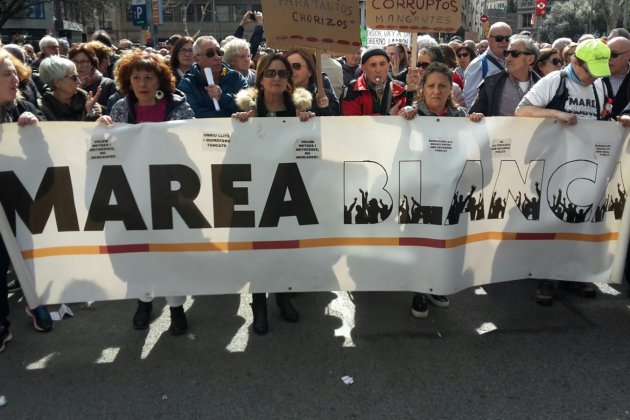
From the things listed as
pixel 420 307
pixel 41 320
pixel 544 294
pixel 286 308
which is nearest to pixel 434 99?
pixel 420 307

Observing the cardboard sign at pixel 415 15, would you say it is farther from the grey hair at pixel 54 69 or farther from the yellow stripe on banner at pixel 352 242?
the grey hair at pixel 54 69

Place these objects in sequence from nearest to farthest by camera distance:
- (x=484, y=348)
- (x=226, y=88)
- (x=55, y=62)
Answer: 1. (x=484, y=348)
2. (x=55, y=62)
3. (x=226, y=88)

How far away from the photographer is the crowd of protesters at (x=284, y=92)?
391 cm

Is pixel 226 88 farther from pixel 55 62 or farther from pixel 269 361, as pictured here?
pixel 269 361

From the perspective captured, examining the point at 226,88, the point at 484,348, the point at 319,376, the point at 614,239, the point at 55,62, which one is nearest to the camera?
the point at 319,376

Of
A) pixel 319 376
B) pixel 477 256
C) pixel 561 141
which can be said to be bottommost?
pixel 319 376

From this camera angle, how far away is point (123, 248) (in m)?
3.57

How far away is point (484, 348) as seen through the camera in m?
3.67

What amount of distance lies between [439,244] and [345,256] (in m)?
0.62

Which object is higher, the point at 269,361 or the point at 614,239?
the point at 614,239

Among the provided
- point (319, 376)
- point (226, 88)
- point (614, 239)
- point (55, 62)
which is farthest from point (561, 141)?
point (55, 62)

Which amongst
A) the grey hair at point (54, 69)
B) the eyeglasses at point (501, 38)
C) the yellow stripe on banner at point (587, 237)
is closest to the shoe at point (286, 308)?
the yellow stripe on banner at point (587, 237)

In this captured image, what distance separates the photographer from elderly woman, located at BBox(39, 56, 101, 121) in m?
4.50

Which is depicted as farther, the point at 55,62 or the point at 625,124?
the point at 55,62
